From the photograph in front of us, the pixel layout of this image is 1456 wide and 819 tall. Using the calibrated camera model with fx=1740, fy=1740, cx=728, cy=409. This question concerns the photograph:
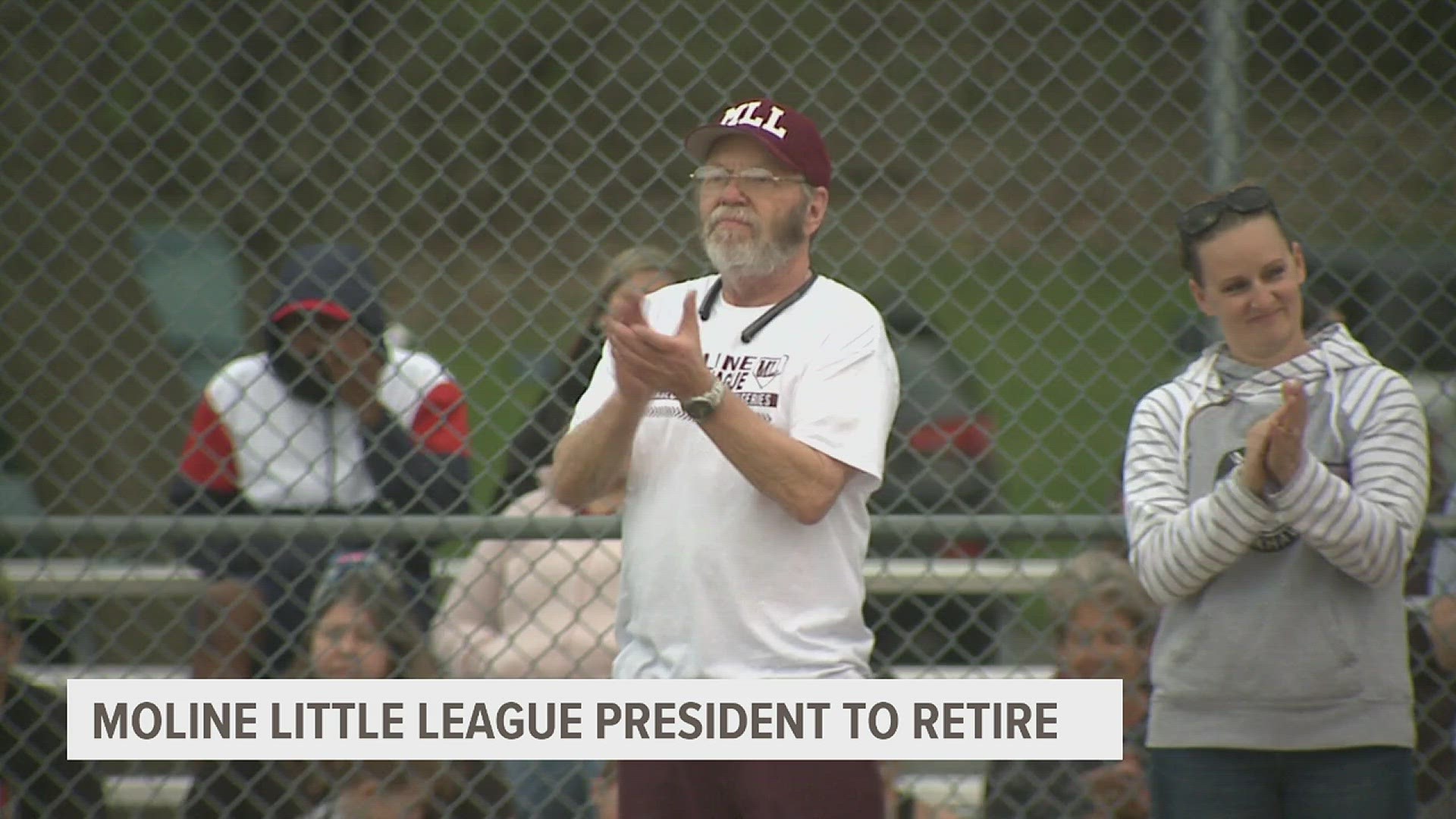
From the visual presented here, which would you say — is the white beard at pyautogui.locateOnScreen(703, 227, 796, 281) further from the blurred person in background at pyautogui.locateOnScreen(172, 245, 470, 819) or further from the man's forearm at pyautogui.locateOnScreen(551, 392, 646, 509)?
the blurred person in background at pyautogui.locateOnScreen(172, 245, 470, 819)

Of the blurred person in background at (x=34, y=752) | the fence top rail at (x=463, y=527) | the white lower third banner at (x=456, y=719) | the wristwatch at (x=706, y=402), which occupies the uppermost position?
the wristwatch at (x=706, y=402)

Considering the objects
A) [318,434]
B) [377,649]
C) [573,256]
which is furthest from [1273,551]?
[573,256]

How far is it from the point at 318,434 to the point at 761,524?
155 cm

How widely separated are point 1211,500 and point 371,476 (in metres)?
1.93

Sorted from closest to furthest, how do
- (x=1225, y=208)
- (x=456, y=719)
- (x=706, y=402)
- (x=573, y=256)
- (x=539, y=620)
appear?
(x=706, y=402) → (x=1225, y=208) → (x=456, y=719) → (x=539, y=620) → (x=573, y=256)

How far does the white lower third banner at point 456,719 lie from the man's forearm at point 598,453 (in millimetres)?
339

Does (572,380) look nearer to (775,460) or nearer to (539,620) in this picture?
(539,620)

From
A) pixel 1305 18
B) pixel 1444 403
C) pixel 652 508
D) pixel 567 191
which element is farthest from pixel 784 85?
pixel 652 508

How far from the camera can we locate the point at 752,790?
9.17 feet

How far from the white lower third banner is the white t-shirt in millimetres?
203

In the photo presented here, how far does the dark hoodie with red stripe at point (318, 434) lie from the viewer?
3.89 meters

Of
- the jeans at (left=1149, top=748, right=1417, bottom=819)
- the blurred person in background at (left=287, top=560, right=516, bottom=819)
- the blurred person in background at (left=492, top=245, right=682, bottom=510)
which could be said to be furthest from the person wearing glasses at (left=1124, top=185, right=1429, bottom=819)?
the blurred person in background at (left=287, top=560, right=516, bottom=819)

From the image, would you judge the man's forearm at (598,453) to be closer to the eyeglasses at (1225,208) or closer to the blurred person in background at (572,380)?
the blurred person in background at (572,380)

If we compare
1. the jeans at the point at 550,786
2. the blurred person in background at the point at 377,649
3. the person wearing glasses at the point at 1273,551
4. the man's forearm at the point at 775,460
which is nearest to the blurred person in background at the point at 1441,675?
the person wearing glasses at the point at 1273,551
